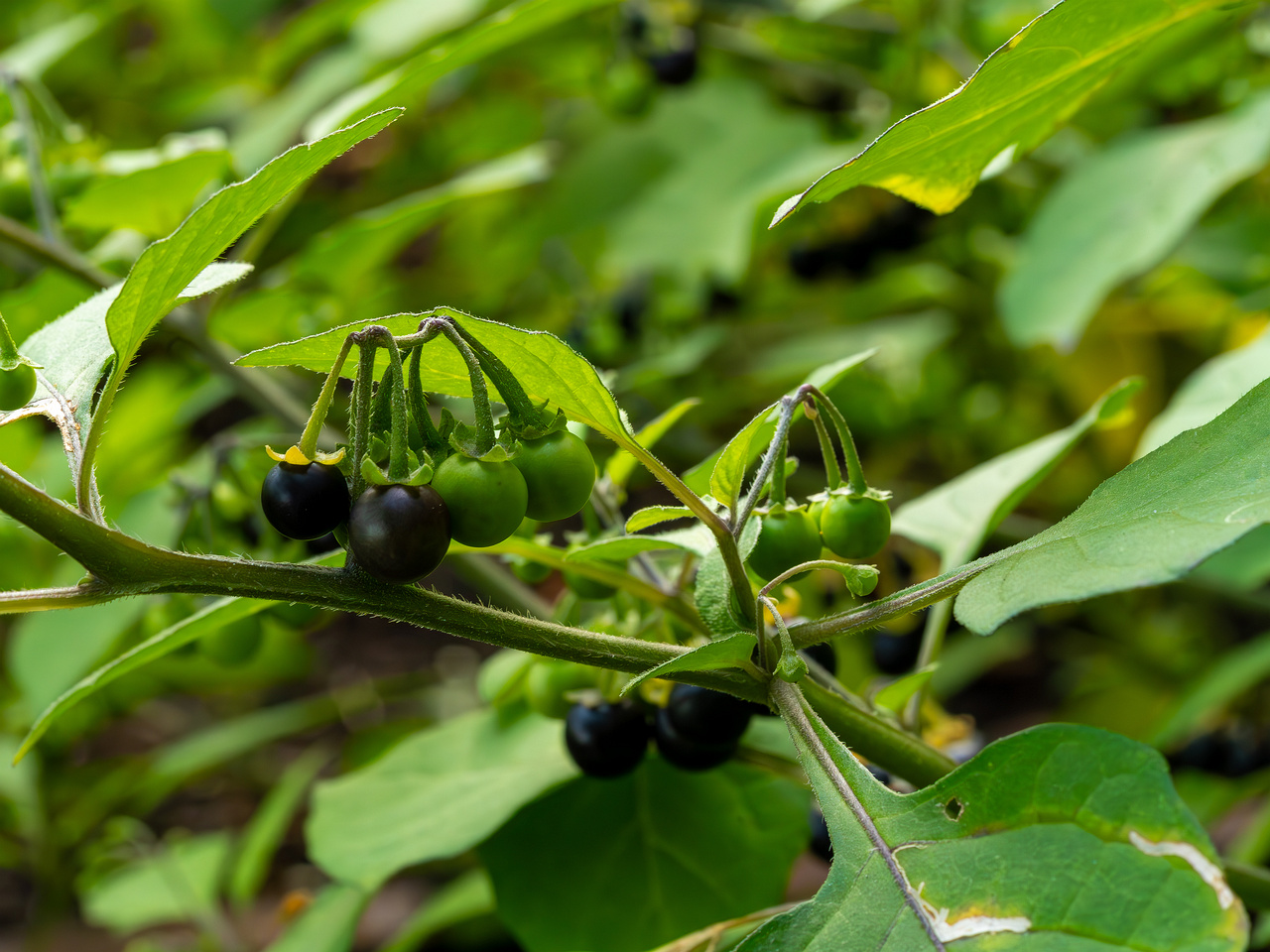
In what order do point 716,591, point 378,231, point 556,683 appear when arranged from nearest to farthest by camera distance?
point 716,591, point 556,683, point 378,231

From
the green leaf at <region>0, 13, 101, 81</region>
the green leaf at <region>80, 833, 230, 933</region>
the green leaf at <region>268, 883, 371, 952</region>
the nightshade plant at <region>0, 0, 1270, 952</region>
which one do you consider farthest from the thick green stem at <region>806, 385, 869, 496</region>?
the green leaf at <region>80, 833, 230, 933</region>

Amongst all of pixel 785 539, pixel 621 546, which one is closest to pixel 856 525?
pixel 785 539

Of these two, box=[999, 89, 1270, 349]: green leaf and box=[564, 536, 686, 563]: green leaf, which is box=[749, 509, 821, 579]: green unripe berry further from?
box=[999, 89, 1270, 349]: green leaf

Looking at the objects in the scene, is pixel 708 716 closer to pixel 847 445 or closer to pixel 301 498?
pixel 847 445

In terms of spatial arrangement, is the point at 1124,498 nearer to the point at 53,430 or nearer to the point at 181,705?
the point at 53,430

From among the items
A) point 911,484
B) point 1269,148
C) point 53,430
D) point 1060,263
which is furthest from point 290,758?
point 1269,148

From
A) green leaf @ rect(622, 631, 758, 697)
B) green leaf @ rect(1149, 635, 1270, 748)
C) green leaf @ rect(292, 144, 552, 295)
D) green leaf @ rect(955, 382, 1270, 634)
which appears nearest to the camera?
green leaf @ rect(955, 382, 1270, 634)
